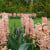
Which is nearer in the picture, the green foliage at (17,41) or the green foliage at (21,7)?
the green foliage at (17,41)

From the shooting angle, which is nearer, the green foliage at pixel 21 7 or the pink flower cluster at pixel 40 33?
the pink flower cluster at pixel 40 33

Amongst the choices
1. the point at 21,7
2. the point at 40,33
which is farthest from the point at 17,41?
the point at 21,7

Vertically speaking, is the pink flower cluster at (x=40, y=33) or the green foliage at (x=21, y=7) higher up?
the pink flower cluster at (x=40, y=33)

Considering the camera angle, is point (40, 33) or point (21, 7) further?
point (21, 7)

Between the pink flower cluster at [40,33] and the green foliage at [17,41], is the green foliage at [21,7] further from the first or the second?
the green foliage at [17,41]

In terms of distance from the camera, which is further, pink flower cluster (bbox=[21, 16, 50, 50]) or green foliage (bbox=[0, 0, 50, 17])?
green foliage (bbox=[0, 0, 50, 17])

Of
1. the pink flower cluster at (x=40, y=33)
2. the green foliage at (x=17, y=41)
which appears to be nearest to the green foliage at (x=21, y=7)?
the pink flower cluster at (x=40, y=33)

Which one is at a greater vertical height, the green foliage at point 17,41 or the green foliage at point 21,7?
the green foliage at point 17,41

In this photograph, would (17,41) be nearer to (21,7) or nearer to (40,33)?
(40,33)

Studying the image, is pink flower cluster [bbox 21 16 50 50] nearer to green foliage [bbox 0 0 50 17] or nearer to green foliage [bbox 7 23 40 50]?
green foliage [bbox 7 23 40 50]

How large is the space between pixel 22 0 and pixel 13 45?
14.4 m

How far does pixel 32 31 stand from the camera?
6.06ft

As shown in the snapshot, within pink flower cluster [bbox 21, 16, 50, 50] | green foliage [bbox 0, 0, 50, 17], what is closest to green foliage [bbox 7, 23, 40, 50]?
pink flower cluster [bbox 21, 16, 50, 50]

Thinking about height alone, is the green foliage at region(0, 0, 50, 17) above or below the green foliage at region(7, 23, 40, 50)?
below
